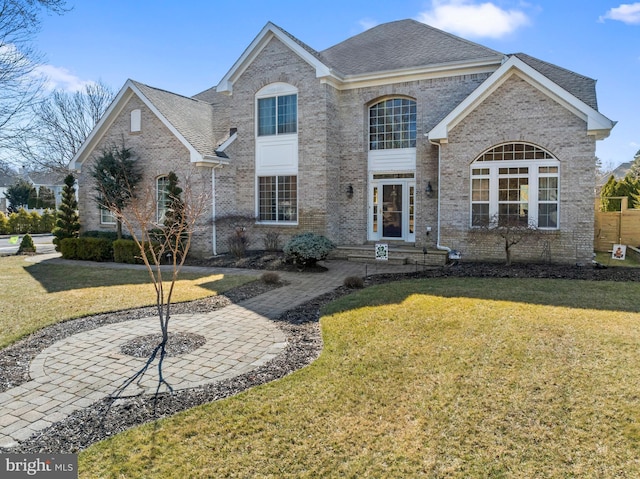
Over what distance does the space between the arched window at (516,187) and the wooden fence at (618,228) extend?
4.71 metres

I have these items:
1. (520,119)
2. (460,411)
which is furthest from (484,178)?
(460,411)

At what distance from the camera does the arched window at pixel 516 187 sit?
1405 cm

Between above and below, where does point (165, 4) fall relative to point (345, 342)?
above

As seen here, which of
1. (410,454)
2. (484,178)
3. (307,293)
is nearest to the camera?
(410,454)

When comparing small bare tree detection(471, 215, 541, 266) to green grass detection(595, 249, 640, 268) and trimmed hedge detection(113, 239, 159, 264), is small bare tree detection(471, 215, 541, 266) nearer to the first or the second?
green grass detection(595, 249, 640, 268)

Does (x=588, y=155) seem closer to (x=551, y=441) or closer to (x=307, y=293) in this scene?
(x=307, y=293)

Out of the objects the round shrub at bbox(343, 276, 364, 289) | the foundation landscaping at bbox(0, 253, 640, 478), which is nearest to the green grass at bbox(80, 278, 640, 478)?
the foundation landscaping at bbox(0, 253, 640, 478)

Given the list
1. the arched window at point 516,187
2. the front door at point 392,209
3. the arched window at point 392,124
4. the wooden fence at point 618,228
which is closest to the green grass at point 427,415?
the arched window at point 516,187

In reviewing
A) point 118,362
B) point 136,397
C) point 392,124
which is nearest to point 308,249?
point 392,124

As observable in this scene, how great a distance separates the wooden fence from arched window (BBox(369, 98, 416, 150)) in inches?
312

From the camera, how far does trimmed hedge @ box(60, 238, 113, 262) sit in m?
17.7

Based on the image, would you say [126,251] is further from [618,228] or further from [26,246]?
[618,228]

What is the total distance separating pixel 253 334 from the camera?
7.41 metres

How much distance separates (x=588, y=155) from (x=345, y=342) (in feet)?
35.9
